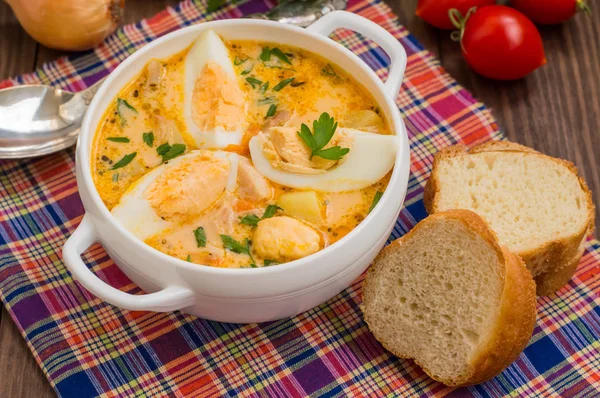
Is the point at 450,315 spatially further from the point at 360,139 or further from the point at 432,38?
the point at 432,38

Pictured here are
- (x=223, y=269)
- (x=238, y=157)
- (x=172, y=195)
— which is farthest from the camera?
(x=238, y=157)

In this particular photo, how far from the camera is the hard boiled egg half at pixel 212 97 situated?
2.89 meters

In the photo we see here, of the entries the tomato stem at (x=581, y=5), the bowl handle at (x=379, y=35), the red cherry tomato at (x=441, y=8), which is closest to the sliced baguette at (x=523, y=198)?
the bowl handle at (x=379, y=35)

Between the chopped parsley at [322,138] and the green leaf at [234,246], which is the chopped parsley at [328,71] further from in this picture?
the green leaf at [234,246]

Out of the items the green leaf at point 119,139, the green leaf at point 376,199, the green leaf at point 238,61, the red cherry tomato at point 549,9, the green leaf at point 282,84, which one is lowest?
the red cherry tomato at point 549,9

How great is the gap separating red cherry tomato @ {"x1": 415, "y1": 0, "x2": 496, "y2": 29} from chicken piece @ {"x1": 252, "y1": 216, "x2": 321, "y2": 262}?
1591 millimetres

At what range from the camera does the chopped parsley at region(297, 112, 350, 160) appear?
275 cm

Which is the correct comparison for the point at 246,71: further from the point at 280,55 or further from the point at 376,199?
the point at 376,199

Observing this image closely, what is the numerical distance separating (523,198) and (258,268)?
1134mm

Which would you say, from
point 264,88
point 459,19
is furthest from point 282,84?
point 459,19

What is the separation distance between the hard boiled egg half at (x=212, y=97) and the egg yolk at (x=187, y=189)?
150mm

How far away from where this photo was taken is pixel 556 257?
2.93 metres

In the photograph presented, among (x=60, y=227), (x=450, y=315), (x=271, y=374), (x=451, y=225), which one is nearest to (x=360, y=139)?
(x=451, y=225)

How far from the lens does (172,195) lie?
8.83 feet
